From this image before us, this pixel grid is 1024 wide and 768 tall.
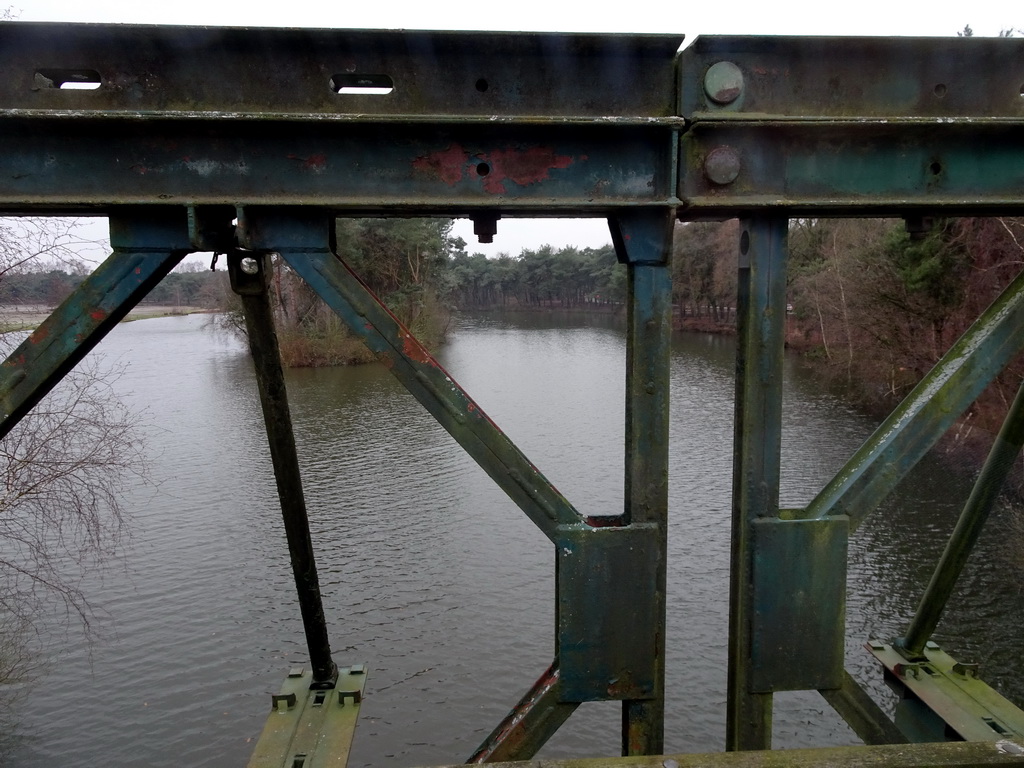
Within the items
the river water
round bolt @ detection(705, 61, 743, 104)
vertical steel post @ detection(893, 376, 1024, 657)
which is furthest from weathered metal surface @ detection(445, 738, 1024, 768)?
the river water

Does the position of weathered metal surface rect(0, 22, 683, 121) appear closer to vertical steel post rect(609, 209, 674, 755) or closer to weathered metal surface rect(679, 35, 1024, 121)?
weathered metal surface rect(679, 35, 1024, 121)

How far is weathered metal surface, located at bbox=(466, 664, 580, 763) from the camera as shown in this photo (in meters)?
2.77

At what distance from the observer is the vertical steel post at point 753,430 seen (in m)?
2.66

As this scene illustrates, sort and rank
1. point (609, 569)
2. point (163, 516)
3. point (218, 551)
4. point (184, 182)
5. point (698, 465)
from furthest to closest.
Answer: point (698, 465)
point (163, 516)
point (218, 551)
point (609, 569)
point (184, 182)

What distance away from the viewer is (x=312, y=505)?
15.9m

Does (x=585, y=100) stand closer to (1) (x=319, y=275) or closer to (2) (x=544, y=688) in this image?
(1) (x=319, y=275)

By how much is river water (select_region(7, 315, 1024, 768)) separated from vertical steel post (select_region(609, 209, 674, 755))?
6646 millimetres

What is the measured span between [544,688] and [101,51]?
269 centimetres

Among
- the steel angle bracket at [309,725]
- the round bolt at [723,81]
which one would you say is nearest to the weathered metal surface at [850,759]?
the steel angle bracket at [309,725]

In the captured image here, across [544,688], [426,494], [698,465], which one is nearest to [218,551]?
[426,494]

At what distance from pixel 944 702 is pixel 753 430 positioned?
1.99 meters

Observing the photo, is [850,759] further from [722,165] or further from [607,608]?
[722,165]

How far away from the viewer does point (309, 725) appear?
3307 millimetres

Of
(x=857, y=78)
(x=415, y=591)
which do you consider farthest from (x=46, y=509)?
(x=857, y=78)
